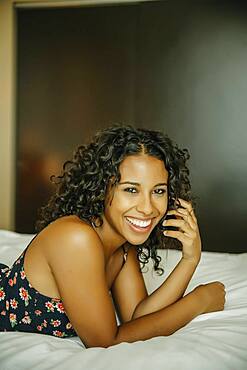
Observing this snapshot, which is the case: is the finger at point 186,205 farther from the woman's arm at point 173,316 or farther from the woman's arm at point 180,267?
the woman's arm at point 173,316

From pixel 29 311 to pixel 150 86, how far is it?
2645mm

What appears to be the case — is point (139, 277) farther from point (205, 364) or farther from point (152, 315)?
point (205, 364)

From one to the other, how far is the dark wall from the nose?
2.40m

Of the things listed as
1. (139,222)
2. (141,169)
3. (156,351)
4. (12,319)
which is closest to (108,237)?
(139,222)

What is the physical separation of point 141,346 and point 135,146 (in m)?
0.55

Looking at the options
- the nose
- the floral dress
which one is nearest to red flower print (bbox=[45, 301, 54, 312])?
the floral dress

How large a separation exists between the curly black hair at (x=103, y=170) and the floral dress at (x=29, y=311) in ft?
0.72

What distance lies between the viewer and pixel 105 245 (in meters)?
1.63

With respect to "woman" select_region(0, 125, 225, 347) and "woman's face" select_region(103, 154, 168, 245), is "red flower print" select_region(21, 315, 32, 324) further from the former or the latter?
"woman's face" select_region(103, 154, 168, 245)

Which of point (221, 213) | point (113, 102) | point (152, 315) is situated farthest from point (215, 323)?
point (113, 102)

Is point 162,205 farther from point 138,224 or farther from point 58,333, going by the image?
point 58,333

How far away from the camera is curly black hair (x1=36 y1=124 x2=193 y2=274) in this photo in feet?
5.08

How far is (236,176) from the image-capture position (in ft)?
12.5

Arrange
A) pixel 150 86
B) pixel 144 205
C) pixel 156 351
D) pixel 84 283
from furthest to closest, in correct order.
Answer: pixel 150 86, pixel 144 205, pixel 84 283, pixel 156 351
